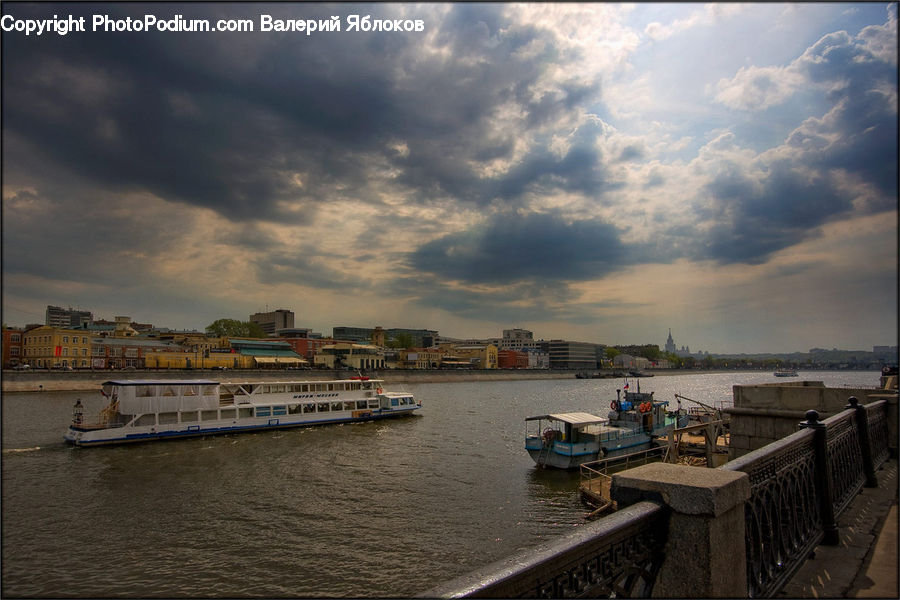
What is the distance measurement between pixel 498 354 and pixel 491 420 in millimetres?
136341

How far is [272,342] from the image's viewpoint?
433 feet

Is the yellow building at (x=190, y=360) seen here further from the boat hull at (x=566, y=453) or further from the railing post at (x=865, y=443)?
the railing post at (x=865, y=443)

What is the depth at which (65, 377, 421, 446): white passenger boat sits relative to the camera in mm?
35562

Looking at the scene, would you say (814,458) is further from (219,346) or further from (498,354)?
(498,354)

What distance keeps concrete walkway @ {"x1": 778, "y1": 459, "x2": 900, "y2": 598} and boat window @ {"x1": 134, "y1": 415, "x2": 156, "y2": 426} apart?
133 feet

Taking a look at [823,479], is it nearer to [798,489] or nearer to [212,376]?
[798,489]

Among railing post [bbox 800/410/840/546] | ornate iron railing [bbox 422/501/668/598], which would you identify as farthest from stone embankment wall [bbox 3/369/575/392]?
railing post [bbox 800/410/840/546]

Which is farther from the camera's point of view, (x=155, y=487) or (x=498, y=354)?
(x=498, y=354)

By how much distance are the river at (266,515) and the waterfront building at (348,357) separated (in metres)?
Result: 94.5

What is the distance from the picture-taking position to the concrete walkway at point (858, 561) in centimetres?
532

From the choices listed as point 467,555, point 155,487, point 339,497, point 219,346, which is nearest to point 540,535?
point 467,555

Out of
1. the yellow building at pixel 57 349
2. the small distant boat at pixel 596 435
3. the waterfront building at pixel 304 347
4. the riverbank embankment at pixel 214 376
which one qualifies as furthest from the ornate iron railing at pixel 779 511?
the waterfront building at pixel 304 347

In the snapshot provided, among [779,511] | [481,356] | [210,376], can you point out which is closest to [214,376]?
[210,376]

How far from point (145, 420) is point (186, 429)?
9.22 ft
